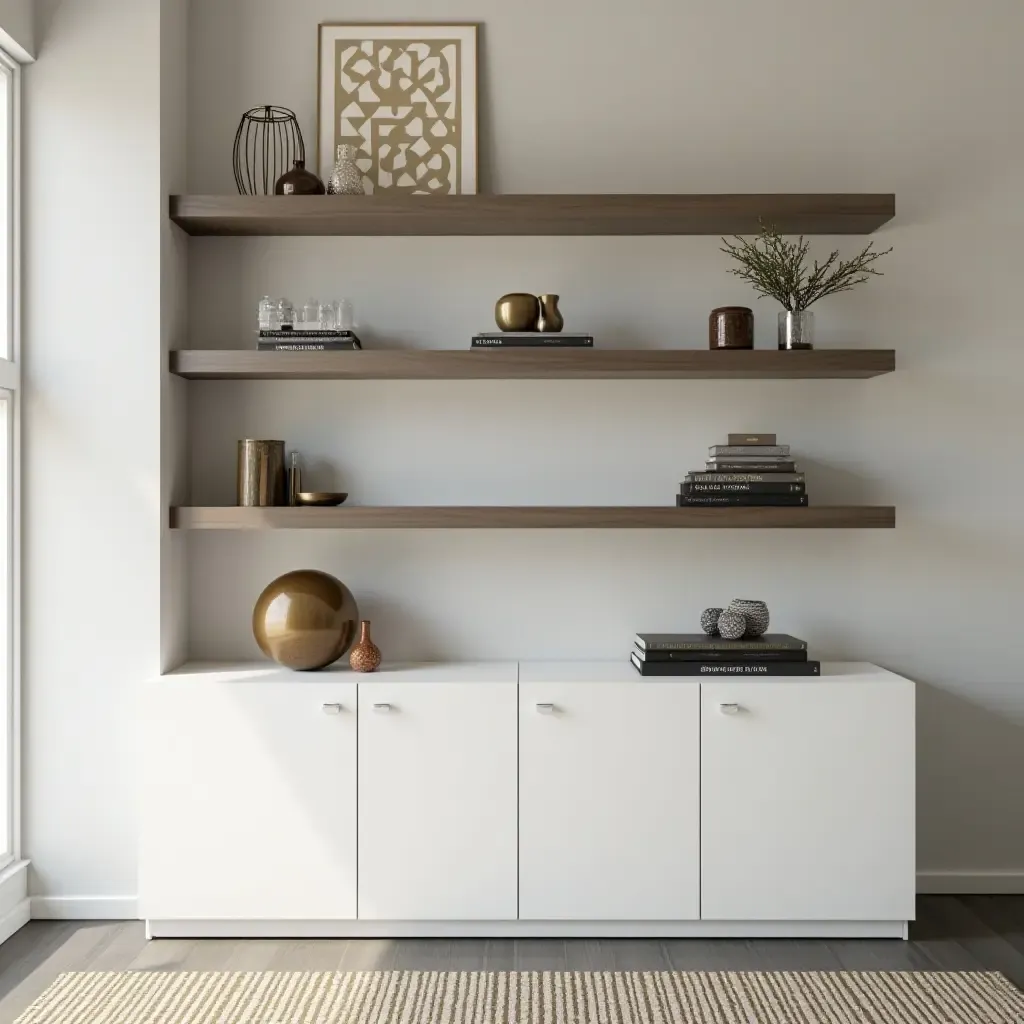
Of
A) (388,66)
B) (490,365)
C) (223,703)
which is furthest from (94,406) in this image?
(388,66)

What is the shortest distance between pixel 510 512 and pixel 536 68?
4.47 ft

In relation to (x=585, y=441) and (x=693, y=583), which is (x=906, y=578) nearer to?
(x=693, y=583)

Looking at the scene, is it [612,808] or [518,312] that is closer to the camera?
[612,808]

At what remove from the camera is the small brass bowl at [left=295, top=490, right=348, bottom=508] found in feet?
9.25

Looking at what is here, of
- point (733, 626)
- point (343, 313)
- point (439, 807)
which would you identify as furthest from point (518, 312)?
point (439, 807)

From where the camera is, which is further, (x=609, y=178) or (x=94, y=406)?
(x=609, y=178)

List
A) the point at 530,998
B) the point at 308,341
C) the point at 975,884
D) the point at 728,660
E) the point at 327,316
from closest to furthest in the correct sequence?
the point at 530,998 → the point at 728,660 → the point at 308,341 → the point at 327,316 → the point at 975,884

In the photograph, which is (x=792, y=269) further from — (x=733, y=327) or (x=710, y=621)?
(x=710, y=621)

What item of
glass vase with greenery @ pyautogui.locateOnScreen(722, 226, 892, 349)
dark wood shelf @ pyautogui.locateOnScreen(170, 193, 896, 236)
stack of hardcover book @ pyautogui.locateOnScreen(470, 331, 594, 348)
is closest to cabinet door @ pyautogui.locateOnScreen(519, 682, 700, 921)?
stack of hardcover book @ pyautogui.locateOnScreen(470, 331, 594, 348)

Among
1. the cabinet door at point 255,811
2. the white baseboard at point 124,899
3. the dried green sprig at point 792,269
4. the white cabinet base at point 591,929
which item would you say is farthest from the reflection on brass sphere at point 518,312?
the white baseboard at point 124,899

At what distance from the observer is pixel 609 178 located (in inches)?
119

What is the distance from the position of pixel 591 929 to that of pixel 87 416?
1.97 metres

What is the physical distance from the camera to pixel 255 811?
2.63 metres

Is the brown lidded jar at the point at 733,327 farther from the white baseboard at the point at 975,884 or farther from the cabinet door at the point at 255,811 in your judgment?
the white baseboard at the point at 975,884
